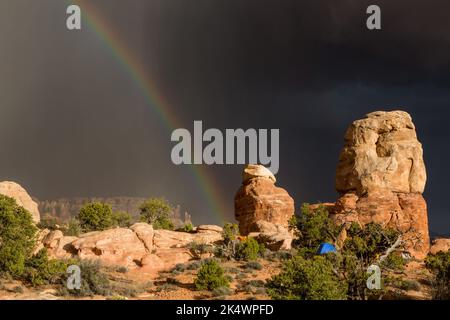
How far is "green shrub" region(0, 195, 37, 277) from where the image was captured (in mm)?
24105

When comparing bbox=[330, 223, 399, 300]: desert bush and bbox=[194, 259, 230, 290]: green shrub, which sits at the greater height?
bbox=[330, 223, 399, 300]: desert bush

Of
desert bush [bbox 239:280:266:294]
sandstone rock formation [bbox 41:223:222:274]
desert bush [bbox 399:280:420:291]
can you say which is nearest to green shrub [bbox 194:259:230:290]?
desert bush [bbox 239:280:266:294]

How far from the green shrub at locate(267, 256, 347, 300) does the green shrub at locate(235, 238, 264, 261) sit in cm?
1445

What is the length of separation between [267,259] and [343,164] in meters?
18.4

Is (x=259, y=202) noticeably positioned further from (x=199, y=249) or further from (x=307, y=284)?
(x=307, y=284)

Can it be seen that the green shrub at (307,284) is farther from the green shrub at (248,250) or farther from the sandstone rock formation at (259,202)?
the sandstone rock formation at (259,202)

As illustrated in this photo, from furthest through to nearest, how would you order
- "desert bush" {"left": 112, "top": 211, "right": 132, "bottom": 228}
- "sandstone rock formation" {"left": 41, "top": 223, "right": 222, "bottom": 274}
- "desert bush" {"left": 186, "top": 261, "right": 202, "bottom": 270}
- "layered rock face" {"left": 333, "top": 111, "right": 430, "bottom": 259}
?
"desert bush" {"left": 112, "top": 211, "right": 132, "bottom": 228} → "layered rock face" {"left": 333, "top": 111, "right": 430, "bottom": 259} → "sandstone rock formation" {"left": 41, "top": 223, "right": 222, "bottom": 274} → "desert bush" {"left": 186, "top": 261, "right": 202, "bottom": 270}

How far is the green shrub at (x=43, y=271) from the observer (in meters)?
23.2

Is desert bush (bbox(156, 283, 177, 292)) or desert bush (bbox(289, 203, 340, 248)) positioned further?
desert bush (bbox(289, 203, 340, 248))

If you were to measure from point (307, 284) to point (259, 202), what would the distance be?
103 feet

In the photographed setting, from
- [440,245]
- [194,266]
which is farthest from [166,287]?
[440,245]

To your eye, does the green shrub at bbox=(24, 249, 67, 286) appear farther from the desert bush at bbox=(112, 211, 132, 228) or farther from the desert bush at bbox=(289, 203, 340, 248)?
the desert bush at bbox=(112, 211, 132, 228)

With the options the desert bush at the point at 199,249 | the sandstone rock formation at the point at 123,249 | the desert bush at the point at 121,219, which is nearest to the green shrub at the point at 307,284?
the sandstone rock formation at the point at 123,249
